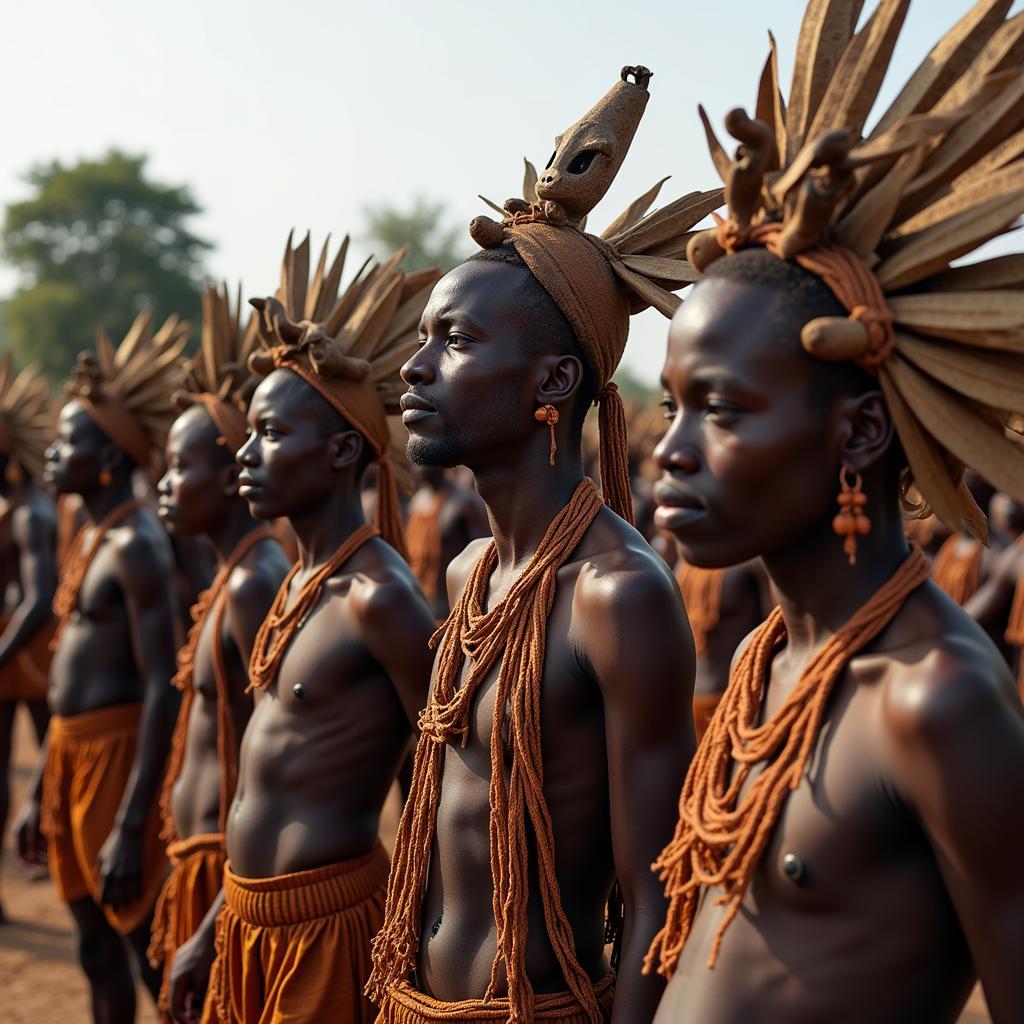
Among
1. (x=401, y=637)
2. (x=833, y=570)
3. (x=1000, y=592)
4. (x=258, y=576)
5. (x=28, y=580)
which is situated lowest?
(x=1000, y=592)

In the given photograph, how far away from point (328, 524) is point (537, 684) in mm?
1594

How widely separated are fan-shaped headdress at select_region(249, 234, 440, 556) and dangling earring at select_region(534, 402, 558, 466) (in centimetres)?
136

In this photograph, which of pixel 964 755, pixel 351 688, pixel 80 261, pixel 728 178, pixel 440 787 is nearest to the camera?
pixel 964 755

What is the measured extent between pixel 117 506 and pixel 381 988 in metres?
3.85

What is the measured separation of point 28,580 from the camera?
8086 millimetres

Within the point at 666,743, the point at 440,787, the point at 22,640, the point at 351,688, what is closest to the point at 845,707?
the point at 666,743

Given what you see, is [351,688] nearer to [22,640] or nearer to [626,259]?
[626,259]

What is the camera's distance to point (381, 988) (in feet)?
9.52

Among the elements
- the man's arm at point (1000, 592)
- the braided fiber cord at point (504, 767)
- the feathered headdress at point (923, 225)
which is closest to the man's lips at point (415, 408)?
the braided fiber cord at point (504, 767)

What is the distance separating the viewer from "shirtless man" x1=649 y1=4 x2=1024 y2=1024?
5.82ft

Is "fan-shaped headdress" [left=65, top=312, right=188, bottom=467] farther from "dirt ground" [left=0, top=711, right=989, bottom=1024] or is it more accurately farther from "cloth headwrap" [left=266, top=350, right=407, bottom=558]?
"dirt ground" [left=0, top=711, right=989, bottom=1024]

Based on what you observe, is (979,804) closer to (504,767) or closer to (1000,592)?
(504,767)

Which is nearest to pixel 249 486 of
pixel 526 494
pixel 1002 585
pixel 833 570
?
pixel 526 494

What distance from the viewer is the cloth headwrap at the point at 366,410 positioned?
417 cm
